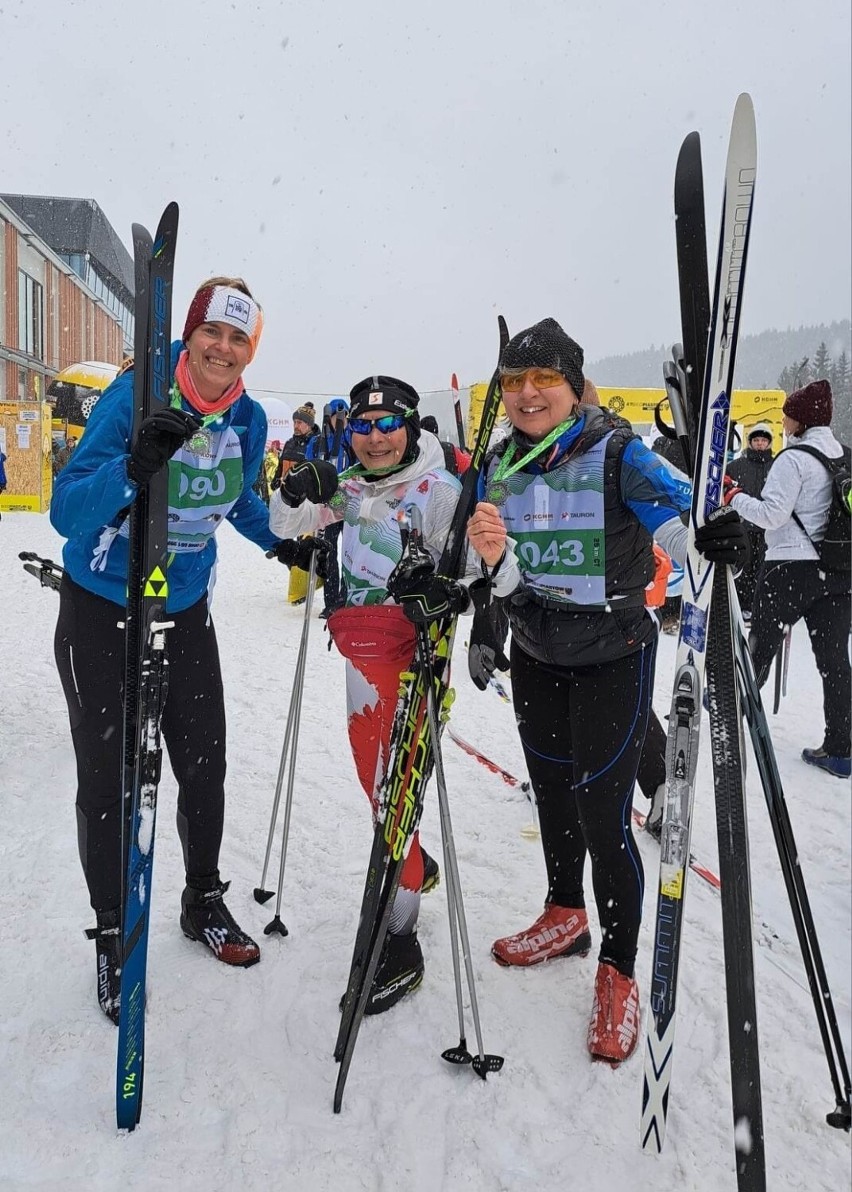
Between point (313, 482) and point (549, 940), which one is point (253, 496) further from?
point (549, 940)

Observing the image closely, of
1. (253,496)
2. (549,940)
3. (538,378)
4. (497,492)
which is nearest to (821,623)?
(549,940)

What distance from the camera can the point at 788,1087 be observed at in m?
2.00

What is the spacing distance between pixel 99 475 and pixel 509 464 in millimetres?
1169

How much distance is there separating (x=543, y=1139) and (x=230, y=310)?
2421 mm

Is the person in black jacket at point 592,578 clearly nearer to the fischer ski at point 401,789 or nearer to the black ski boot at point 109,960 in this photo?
the fischer ski at point 401,789

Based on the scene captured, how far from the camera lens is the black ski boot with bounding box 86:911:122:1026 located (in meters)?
2.27

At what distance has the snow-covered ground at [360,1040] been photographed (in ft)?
5.85

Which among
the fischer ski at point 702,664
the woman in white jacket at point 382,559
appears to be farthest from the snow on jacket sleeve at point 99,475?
the fischer ski at point 702,664

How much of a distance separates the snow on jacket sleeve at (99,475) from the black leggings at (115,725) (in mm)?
295

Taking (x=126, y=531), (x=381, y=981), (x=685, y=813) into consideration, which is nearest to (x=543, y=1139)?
(x=381, y=981)

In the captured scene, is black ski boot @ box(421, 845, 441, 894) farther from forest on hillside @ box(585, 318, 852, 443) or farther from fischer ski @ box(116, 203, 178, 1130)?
forest on hillside @ box(585, 318, 852, 443)

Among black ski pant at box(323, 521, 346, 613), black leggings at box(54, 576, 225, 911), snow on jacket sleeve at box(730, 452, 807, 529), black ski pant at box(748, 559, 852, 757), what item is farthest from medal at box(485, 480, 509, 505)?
black ski pant at box(748, 559, 852, 757)

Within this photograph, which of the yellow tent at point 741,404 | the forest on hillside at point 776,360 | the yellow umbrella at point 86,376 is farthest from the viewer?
the forest on hillside at point 776,360

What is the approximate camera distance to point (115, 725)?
2.28 metres
